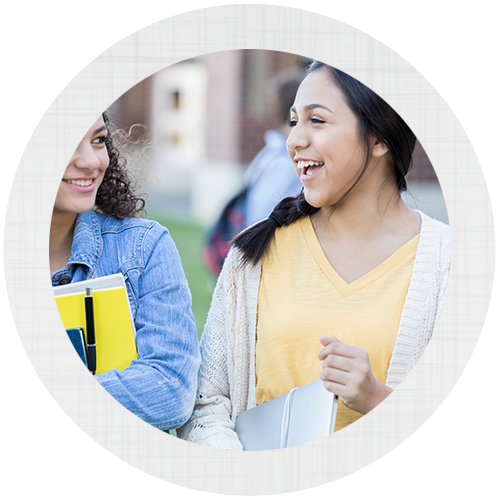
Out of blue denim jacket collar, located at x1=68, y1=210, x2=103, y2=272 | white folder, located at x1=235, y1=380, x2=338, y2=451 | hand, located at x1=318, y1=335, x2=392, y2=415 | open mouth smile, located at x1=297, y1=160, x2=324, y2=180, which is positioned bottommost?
white folder, located at x1=235, y1=380, x2=338, y2=451

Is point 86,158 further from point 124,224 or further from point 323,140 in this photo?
point 323,140

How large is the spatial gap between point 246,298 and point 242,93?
4.31m

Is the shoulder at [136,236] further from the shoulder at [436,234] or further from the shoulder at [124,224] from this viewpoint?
the shoulder at [436,234]

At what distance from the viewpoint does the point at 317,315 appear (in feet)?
3.99

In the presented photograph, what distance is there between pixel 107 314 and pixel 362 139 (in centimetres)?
63

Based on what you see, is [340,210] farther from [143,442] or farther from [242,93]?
[242,93]

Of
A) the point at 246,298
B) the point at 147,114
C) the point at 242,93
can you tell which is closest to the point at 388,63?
the point at 246,298

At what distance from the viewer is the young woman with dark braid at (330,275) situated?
46.6 inches

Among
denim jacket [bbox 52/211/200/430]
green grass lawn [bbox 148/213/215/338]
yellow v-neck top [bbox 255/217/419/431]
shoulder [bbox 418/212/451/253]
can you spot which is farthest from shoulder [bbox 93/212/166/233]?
green grass lawn [bbox 148/213/215/338]

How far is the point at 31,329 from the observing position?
127 cm

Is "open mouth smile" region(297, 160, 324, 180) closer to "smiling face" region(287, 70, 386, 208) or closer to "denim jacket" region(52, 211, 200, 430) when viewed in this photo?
"smiling face" region(287, 70, 386, 208)

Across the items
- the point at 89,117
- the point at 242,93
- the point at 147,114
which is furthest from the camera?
the point at 147,114

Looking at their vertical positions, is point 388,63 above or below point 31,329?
above

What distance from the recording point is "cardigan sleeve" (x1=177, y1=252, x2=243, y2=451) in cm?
126
